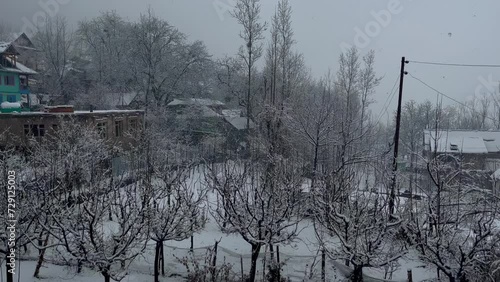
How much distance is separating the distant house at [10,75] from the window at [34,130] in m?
11.2

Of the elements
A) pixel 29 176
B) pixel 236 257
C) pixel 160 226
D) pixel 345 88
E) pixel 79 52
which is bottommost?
pixel 236 257

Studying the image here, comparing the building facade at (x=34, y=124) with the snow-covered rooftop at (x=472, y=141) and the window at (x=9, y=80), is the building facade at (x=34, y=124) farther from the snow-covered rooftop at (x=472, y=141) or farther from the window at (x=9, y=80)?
the snow-covered rooftop at (x=472, y=141)

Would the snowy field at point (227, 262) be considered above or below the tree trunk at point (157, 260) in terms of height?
below

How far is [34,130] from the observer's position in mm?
19750

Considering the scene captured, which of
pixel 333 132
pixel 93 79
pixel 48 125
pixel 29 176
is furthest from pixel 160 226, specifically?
pixel 93 79

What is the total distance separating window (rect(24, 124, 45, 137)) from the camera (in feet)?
64.5

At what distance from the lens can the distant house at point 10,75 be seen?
97.0ft

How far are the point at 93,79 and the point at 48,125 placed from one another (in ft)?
60.5

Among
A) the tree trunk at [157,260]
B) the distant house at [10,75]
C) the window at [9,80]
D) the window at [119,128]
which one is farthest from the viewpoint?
the window at [9,80]

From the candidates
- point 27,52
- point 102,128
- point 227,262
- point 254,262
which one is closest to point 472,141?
point 227,262

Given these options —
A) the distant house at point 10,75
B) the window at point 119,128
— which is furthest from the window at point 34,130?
the distant house at point 10,75

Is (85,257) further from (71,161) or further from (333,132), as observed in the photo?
(333,132)

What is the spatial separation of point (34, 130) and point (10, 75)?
14120mm

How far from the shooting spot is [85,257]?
292 inches
